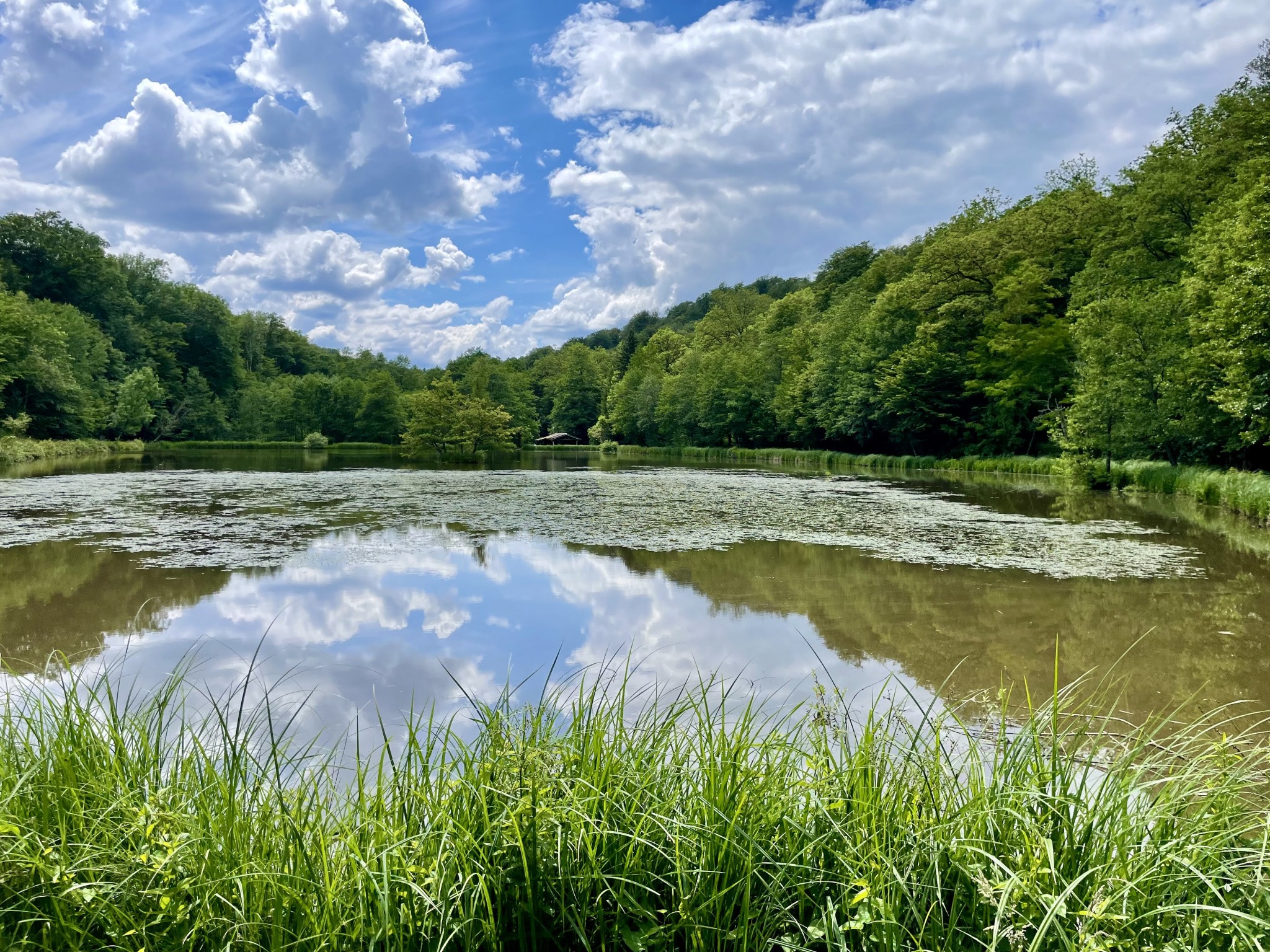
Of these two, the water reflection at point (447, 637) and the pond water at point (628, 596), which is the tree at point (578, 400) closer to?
the pond water at point (628, 596)

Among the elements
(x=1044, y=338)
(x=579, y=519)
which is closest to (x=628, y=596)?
(x=579, y=519)

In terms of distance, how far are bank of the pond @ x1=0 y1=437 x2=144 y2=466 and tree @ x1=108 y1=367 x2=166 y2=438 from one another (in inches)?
77.8

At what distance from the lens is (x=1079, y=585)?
7078 mm

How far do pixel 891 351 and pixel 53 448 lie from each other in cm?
3792

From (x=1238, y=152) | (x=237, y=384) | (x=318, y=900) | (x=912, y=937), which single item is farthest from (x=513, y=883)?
(x=237, y=384)

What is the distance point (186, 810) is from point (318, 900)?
0.52 meters

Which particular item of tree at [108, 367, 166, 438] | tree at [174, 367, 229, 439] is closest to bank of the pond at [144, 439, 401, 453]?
tree at [174, 367, 229, 439]

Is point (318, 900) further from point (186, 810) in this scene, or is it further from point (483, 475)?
point (483, 475)

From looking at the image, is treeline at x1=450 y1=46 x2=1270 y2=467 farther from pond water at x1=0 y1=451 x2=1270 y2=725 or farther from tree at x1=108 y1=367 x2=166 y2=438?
tree at x1=108 y1=367 x2=166 y2=438

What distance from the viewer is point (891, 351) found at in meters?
34.0

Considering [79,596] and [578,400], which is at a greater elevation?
[578,400]

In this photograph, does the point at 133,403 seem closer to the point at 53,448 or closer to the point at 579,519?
the point at 53,448

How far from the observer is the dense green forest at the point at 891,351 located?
16.1 metres

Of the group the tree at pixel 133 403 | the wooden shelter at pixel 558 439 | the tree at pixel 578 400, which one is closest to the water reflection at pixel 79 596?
the tree at pixel 133 403
